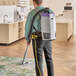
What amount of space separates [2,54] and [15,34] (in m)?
2.03

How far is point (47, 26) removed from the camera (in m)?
2.58

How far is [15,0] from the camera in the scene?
27.0 ft

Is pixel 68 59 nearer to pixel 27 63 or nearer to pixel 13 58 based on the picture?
pixel 27 63

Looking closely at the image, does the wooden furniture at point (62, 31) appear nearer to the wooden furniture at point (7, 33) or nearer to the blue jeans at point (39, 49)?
the wooden furniture at point (7, 33)

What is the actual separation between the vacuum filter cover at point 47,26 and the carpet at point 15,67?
121 centimetres

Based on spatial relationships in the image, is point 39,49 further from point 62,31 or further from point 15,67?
point 62,31

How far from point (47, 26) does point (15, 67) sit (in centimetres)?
174

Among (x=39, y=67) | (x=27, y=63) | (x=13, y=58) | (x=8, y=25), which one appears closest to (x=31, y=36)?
(x=39, y=67)

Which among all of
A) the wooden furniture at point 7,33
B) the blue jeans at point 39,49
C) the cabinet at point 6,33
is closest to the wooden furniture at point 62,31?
the wooden furniture at point 7,33

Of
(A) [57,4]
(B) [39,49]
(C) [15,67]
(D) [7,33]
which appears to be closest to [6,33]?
(D) [7,33]

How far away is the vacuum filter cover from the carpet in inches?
47.8

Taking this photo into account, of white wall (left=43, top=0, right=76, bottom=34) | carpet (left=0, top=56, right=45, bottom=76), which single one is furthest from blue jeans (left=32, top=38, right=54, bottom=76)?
white wall (left=43, top=0, right=76, bottom=34)

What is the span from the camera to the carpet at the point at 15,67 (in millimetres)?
3596

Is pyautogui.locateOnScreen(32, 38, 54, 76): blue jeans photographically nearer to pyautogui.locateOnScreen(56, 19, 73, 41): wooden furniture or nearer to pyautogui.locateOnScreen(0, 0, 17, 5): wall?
pyautogui.locateOnScreen(56, 19, 73, 41): wooden furniture
